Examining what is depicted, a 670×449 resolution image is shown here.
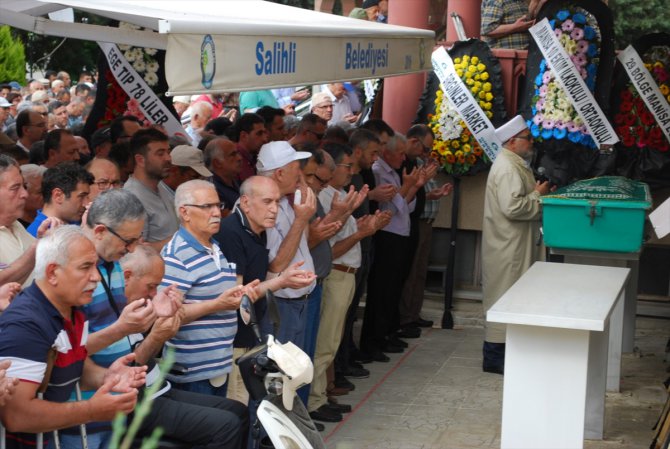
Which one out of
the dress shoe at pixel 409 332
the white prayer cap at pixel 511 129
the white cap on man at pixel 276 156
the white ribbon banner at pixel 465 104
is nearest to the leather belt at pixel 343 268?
the white cap on man at pixel 276 156

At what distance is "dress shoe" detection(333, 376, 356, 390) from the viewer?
29.1ft

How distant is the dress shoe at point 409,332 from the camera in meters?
10.8

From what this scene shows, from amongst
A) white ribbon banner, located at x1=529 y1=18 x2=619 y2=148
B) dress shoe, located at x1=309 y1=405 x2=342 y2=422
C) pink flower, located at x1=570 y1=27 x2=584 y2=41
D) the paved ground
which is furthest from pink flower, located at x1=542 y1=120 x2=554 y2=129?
dress shoe, located at x1=309 y1=405 x2=342 y2=422

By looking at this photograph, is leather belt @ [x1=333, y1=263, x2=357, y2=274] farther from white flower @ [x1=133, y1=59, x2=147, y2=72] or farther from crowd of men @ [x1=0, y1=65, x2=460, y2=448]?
white flower @ [x1=133, y1=59, x2=147, y2=72]

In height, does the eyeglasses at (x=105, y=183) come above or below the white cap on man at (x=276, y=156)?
below

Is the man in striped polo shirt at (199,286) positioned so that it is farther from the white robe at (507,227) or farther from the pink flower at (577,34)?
the pink flower at (577,34)

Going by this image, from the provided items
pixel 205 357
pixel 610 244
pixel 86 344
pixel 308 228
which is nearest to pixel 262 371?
pixel 86 344

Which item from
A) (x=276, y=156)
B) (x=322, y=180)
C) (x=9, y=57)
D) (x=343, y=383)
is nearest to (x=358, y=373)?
(x=343, y=383)

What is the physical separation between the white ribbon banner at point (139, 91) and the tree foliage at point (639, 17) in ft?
53.1

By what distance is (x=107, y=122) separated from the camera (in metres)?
9.93

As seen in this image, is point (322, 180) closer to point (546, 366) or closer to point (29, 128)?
point (546, 366)

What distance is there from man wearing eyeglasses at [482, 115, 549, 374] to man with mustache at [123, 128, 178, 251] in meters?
3.32

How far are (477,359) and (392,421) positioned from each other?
6.88ft

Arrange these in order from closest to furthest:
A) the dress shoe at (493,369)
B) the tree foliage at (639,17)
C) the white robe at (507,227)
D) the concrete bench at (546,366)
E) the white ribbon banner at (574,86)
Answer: the concrete bench at (546,366)
the white robe at (507,227)
the dress shoe at (493,369)
the white ribbon banner at (574,86)
the tree foliage at (639,17)
